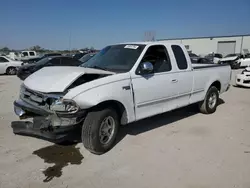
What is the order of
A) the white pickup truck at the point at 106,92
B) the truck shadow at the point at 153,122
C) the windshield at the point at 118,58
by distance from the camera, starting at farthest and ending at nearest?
the truck shadow at the point at 153,122, the windshield at the point at 118,58, the white pickup truck at the point at 106,92

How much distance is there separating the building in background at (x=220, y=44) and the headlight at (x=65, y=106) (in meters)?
48.7

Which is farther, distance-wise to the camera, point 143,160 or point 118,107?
point 118,107

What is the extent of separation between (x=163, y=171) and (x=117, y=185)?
77cm

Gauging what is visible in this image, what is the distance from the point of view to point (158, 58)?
5.23m

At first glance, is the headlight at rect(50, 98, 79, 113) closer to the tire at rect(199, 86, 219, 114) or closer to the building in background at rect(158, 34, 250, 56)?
the tire at rect(199, 86, 219, 114)

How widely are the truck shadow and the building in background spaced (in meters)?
44.7

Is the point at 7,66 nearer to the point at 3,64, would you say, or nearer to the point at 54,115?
the point at 3,64

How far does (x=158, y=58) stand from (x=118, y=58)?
0.91 meters

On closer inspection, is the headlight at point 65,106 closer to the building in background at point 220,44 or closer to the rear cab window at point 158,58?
the rear cab window at point 158,58

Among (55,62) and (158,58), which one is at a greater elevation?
(158,58)

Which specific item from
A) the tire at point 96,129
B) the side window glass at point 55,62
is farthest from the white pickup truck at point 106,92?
the side window glass at point 55,62

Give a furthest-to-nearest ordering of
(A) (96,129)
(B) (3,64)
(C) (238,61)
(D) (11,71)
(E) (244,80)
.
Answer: (C) (238,61), (D) (11,71), (B) (3,64), (E) (244,80), (A) (96,129)

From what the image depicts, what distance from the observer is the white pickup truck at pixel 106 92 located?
3.76m

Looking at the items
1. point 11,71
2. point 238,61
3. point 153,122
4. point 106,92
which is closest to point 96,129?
point 106,92
